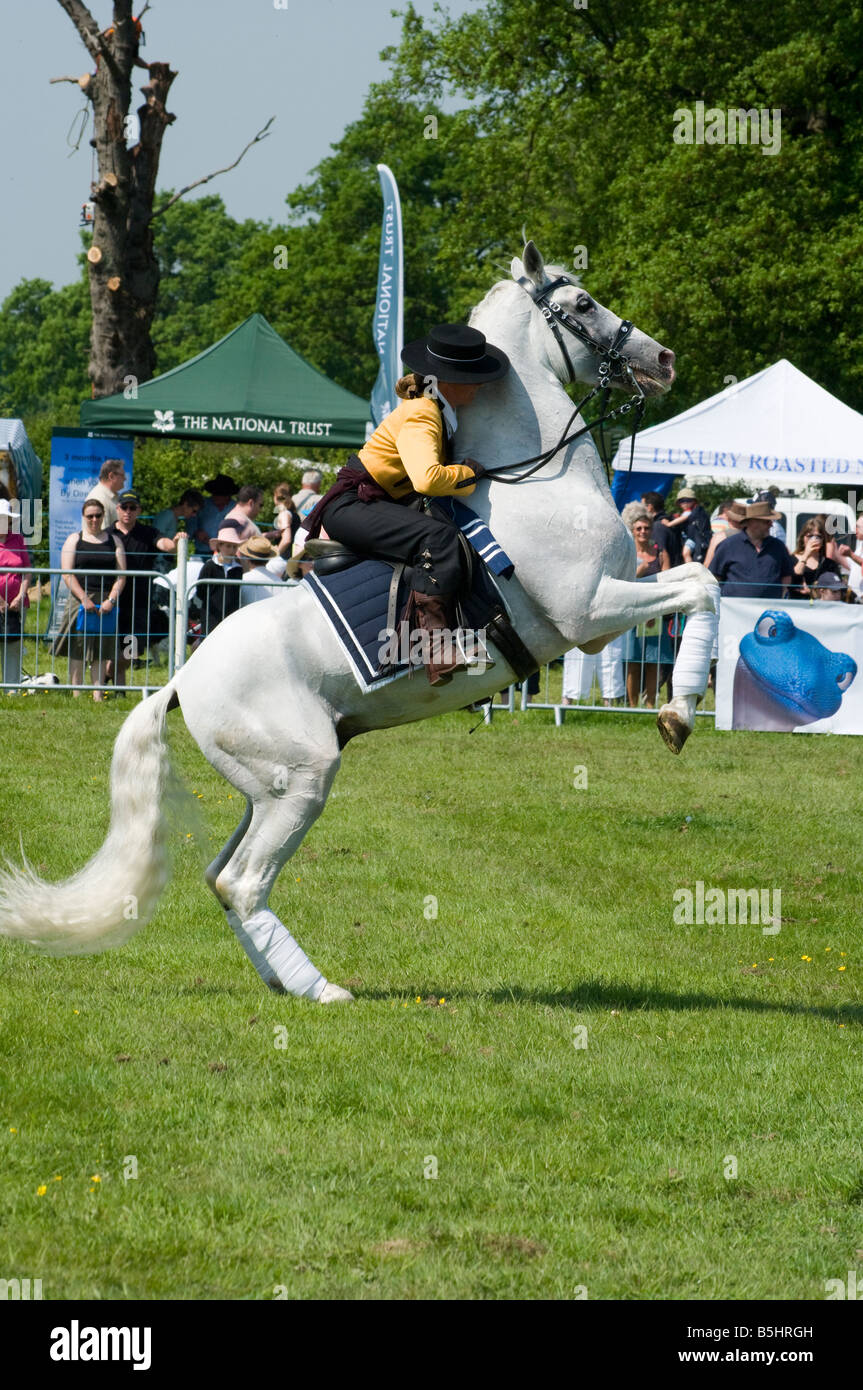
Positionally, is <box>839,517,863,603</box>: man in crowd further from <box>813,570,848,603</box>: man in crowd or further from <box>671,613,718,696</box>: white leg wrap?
<box>671,613,718,696</box>: white leg wrap

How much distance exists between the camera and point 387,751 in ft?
49.5

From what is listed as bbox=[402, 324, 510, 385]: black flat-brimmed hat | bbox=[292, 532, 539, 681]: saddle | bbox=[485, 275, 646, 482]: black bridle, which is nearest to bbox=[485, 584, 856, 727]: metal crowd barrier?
bbox=[485, 275, 646, 482]: black bridle

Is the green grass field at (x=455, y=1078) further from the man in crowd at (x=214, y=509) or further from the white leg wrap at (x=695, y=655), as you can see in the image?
the man in crowd at (x=214, y=509)

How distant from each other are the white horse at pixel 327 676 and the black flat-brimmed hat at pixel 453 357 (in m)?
0.28

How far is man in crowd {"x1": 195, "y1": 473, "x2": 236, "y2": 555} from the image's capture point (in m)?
20.3

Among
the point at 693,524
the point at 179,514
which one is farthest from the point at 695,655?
the point at 179,514

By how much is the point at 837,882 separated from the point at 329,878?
10.7 ft

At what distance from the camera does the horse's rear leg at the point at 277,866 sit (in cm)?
729

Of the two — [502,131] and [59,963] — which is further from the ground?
[502,131]

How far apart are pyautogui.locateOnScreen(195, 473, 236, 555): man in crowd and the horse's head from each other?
504 inches

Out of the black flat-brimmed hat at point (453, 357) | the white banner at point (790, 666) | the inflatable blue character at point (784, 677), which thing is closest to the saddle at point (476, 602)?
the black flat-brimmed hat at point (453, 357)

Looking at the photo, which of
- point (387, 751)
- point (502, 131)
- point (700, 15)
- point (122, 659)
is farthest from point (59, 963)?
point (502, 131)

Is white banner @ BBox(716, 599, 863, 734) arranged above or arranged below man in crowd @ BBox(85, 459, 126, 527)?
below
